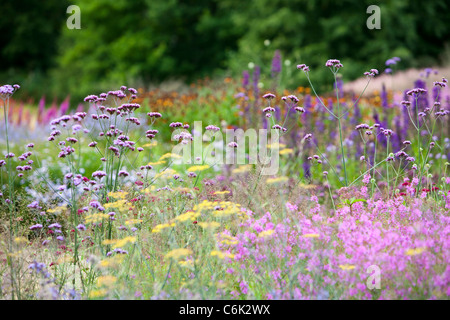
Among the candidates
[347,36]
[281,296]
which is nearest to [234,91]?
[281,296]

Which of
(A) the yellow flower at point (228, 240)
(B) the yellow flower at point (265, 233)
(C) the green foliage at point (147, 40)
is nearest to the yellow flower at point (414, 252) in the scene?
(B) the yellow flower at point (265, 233)

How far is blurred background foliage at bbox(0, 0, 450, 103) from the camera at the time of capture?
15.6 meters

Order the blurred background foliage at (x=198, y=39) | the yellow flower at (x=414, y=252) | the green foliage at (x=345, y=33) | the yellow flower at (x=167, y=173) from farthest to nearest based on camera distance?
the blurred background foliage at (x=198, y=39) → the green foliage at (x=345, y=33) → the yellow flower at (x=167, y=173) → the yellow flower at (x=414, y=252)

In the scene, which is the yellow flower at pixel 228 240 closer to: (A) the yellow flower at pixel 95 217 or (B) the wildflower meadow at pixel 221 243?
(B) the wildflower meadow at pixel 221 243

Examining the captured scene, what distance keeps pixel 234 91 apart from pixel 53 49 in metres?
20.6

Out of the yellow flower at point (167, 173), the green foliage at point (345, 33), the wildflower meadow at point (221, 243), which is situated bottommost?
the wildflower meadow at point (221, 243)

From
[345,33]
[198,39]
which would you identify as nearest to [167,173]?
[345,33]

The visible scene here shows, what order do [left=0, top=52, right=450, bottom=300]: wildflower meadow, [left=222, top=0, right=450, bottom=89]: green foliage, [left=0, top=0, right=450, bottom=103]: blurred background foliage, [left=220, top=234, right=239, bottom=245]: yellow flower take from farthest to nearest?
[left=0, top=0, right=450, bottom=103]: blurred background foliage, [left=222, top=0, right=450, bottom=89]: green foliage, [left=220, top=234, right=239, bottom=245]: yellow flower, [left=0, top=52, right=450, bottom=300]: wildflower meadow

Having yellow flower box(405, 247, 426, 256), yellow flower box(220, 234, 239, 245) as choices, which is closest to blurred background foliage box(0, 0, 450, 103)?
yellow flower box(220, 234, 239, 245)

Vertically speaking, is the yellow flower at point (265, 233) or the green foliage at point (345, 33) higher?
the green foliage at point (345, 33)

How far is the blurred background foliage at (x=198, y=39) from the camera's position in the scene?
15570mm

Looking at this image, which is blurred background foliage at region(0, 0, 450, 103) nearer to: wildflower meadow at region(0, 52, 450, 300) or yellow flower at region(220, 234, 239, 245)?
wildflower meadow at region(0, 52, 450, 300)

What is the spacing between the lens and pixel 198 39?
21.0 m

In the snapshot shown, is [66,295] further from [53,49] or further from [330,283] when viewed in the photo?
[53,49]
